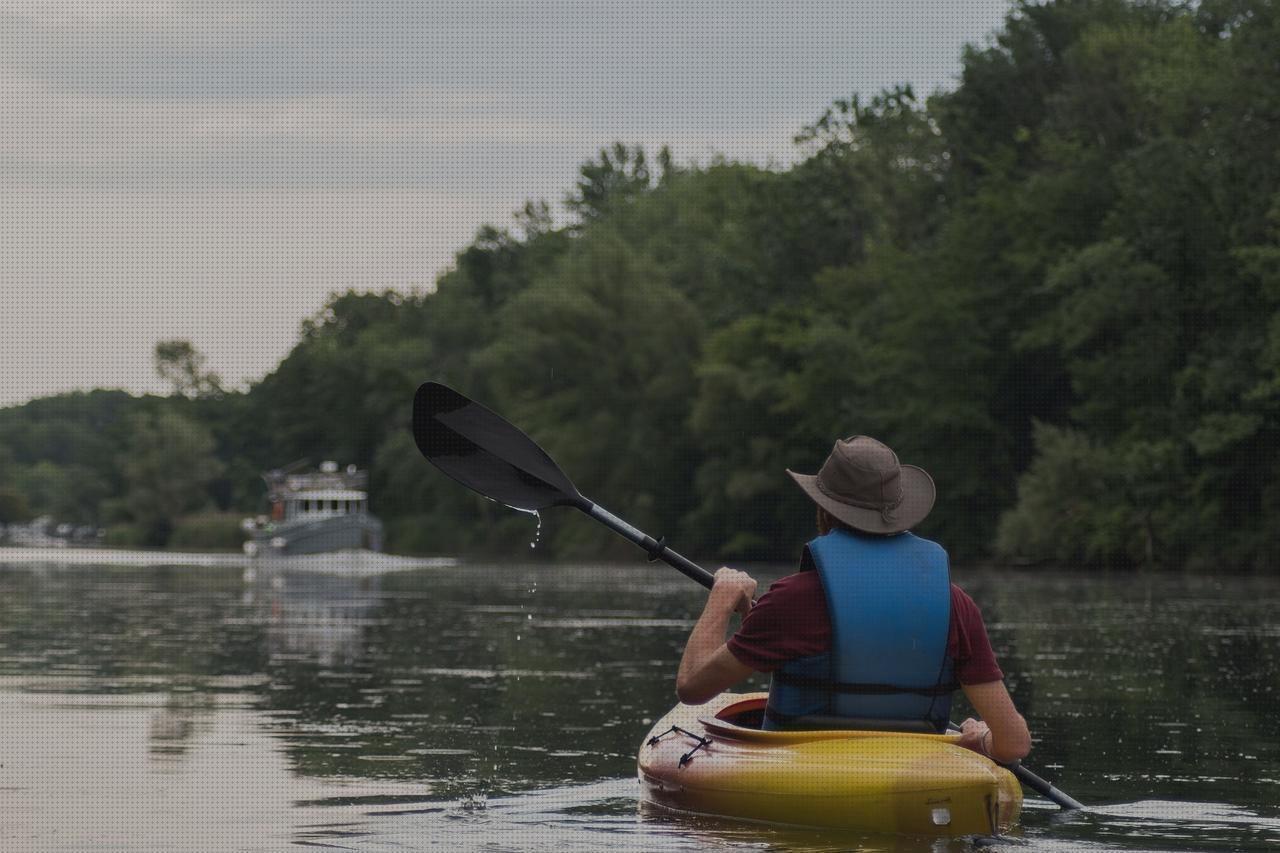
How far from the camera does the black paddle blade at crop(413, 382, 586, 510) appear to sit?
9.95m

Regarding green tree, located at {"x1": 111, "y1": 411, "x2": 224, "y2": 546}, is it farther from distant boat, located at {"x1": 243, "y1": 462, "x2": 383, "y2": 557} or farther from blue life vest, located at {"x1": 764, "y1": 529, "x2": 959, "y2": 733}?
blue life vest, located at {"x1": 764, "y1": 529, "x2": 959, "y2": 733}

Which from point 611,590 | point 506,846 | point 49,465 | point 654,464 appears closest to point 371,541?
point 654,464

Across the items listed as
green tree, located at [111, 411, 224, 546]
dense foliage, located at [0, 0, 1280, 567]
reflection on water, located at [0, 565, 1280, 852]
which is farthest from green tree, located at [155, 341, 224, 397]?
reflection on water, located at [0, 565, 1280, 852]

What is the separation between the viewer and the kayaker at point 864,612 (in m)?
7.43

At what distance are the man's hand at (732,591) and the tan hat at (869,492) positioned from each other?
40cm

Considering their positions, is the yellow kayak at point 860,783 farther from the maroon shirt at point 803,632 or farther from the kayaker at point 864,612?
the maroon shirt at point 803,632

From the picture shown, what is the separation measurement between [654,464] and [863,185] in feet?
37.8

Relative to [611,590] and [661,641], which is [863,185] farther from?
[661,641]

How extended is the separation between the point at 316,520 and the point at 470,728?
5547 centimetres

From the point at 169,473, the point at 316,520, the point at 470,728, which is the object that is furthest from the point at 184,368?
the point at 470,728

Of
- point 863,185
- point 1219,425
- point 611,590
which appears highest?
point 863,185

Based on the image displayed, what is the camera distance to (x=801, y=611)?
7.49 metres

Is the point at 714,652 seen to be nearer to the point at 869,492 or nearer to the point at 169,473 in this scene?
the point at 869,492

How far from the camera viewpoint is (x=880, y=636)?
24.7ft
